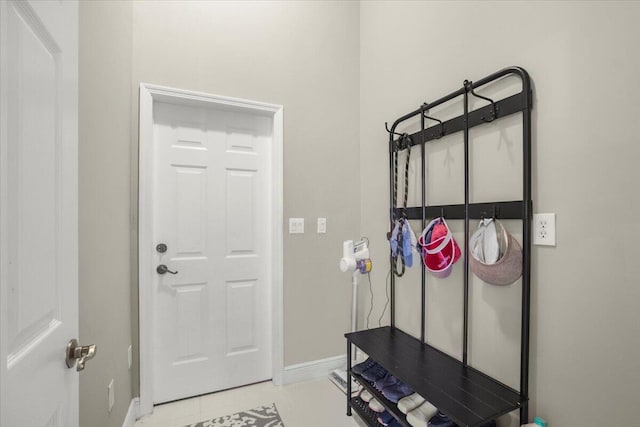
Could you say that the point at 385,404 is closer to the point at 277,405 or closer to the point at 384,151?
the point at 277,405

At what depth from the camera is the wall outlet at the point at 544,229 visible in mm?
1153

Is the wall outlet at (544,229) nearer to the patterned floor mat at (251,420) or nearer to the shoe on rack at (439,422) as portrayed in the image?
the shoe on rack at (439,422)

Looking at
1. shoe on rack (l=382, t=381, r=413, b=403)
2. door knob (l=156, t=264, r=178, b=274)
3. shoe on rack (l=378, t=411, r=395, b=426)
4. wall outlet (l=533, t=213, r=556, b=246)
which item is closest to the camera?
wall outlet (l=533, t=213, r=556, b=246)

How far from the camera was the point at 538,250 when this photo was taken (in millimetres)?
1206

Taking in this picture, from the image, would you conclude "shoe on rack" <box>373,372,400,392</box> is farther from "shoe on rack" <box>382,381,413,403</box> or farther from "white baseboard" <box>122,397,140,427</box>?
"white baseboard" <box>122,397,140,427</box>

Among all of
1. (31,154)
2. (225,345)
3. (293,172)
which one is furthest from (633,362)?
(225,345)

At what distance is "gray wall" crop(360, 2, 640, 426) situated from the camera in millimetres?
973

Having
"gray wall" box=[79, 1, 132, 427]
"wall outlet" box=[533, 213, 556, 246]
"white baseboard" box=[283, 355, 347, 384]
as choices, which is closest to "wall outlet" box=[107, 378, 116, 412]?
"gray wall" box=[79, 1, 132, 427]

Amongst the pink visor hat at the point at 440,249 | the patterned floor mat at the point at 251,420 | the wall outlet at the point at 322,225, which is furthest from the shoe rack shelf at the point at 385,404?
the wall outlet at the point at 322,225

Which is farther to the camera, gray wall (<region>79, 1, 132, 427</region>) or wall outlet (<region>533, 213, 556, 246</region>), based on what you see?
wall outlet (<region>533, 213, 556, 246</region>)

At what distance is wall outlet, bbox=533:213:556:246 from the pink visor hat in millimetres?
373

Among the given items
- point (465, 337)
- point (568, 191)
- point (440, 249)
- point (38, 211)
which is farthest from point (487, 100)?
point (38, 211)

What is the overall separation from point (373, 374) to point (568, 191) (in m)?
1.35

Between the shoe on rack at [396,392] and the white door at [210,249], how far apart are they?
1.01 meters
